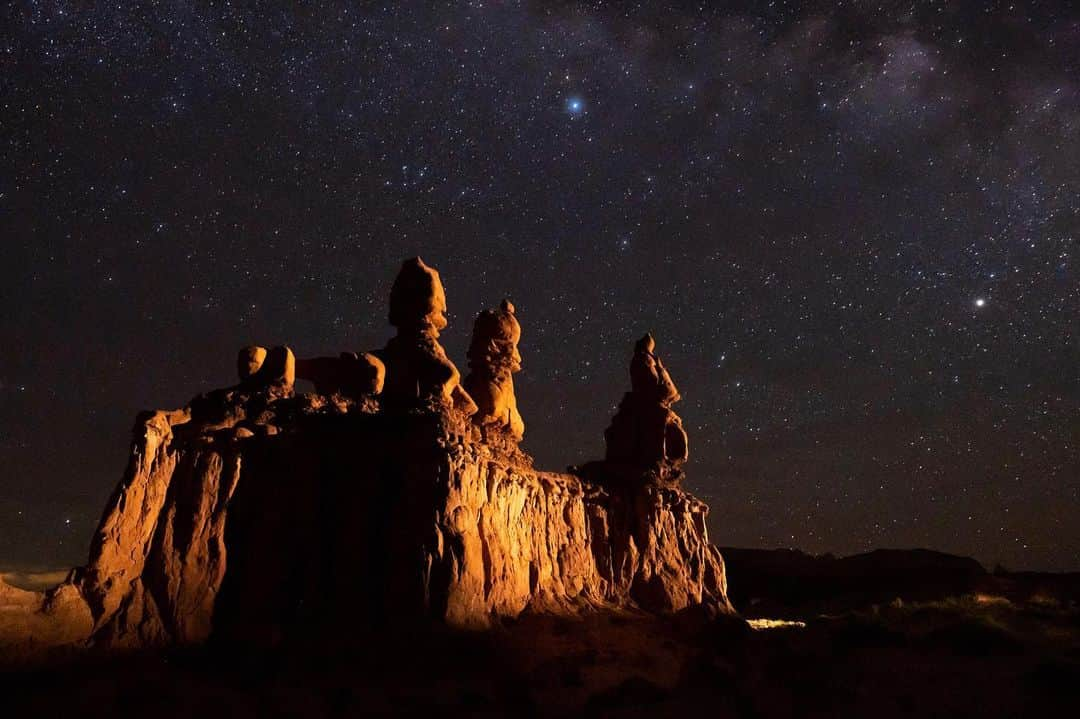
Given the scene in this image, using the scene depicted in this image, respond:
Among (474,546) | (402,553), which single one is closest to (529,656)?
(474,546)

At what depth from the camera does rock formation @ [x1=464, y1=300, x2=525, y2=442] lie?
1324 inches

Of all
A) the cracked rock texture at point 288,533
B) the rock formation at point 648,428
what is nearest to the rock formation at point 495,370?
the cracked rock texture at point 288,533

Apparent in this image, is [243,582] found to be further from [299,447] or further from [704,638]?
[704,638]

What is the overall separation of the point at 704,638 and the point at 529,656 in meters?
8.61

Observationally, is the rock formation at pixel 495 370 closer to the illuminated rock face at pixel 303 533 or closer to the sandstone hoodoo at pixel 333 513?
the sandstone hoodoo at pixel 333 513

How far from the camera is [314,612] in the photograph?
73.5 feet

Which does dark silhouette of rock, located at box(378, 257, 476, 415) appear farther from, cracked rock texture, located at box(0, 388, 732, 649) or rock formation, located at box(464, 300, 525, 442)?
rock formation, located at box(464, 300, 525, 442)

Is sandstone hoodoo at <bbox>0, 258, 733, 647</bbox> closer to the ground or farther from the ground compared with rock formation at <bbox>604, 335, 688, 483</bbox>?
closer to the ground

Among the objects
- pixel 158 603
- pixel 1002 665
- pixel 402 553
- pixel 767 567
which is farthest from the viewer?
pixel 767 567

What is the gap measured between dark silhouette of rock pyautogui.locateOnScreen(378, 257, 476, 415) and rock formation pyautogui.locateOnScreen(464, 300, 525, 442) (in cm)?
291

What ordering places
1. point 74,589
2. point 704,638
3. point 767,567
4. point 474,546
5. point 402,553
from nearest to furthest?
point 74,589, point 402,553, point 474,546, point 704,638, point 767,567

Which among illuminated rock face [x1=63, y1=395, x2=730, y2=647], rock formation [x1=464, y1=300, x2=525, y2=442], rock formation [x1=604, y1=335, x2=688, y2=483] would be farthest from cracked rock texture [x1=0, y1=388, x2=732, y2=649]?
rock formation [x1=604, y1=335, x2=688, y2=483]

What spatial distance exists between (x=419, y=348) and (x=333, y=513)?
7599 millimetres

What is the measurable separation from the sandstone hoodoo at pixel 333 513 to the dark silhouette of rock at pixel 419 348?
0.21 feet
